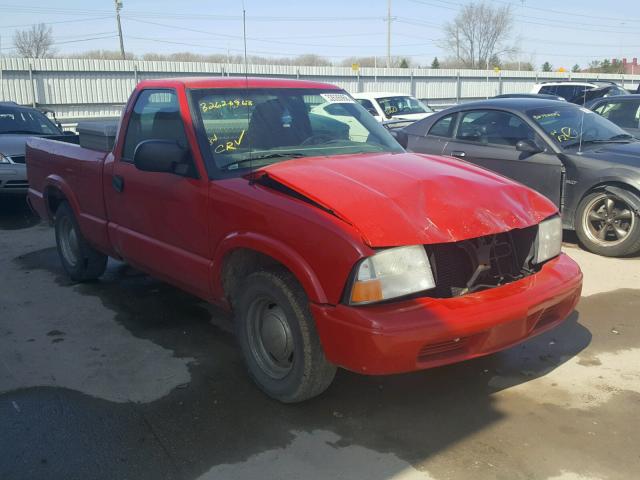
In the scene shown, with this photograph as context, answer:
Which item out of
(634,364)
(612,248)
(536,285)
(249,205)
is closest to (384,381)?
(536,285)

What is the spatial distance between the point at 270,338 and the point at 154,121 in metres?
1.99

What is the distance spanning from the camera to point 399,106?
629 inches

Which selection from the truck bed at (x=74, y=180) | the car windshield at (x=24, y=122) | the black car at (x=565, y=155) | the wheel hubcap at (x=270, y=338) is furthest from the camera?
the car windshield at (x=24, y=122)

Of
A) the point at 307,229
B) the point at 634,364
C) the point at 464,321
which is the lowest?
the point at 634,364

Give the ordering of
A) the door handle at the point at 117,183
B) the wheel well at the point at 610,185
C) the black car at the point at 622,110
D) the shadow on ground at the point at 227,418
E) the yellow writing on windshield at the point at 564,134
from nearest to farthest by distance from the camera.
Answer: the shadow on ground at the point at 227,418
the door handle at the point at 117,183
the wheel well at the point at 610,185
the yellow writing on windshield at the point at 564,134
the black car at the point at 622,110

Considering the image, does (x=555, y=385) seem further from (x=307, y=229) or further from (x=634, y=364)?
(x=307, y=229)

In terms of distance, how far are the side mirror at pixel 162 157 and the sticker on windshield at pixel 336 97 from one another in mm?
1263

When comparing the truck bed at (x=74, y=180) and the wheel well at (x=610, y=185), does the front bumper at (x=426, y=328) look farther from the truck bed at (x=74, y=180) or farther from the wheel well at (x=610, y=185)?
the wheel well at (x=610, y=185)

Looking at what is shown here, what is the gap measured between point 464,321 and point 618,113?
8.13m

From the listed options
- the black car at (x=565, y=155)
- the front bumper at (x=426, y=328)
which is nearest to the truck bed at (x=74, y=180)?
the front bumper at (x=426, y=328)

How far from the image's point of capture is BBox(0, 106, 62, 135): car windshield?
9852 mm

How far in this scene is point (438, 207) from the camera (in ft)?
10.6

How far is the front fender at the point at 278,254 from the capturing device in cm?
308

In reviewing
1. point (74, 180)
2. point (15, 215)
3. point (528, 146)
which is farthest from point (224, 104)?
point (15, 215)
